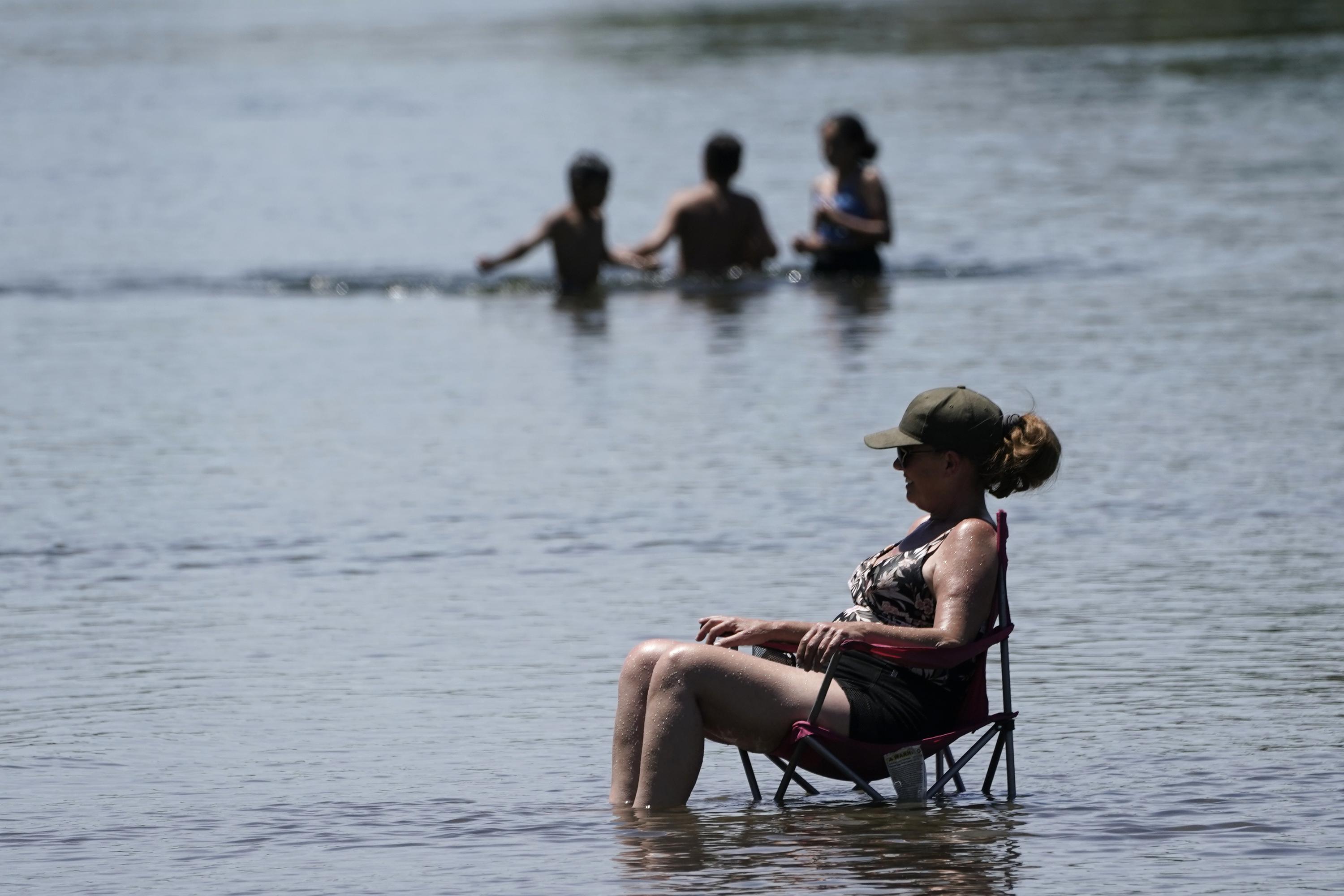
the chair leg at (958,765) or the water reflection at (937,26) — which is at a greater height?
the water reflection at (937,26)

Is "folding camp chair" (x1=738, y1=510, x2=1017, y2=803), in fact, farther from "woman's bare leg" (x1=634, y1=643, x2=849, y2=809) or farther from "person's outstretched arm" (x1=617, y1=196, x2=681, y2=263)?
"person's outstretched arm" (x1=617, y1=196, x2=681, y2=263)

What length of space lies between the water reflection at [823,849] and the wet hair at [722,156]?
43.2ft

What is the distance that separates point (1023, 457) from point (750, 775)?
1110 millimetres

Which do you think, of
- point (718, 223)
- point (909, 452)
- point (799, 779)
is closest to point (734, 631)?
point (799, 779)

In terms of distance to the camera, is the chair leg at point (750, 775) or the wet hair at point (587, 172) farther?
the wet hair at point (587, 172)

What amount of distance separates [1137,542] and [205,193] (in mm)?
20913

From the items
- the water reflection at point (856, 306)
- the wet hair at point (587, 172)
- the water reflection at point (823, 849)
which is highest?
the wet hair at point (587, 172)

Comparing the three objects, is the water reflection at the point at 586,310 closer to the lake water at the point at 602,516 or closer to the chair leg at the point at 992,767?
the lake water at the point at 602,516

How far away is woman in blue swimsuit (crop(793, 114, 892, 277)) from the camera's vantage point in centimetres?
1886

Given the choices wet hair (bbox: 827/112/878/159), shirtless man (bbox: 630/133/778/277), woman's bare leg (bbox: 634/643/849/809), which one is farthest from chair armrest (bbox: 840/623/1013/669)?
shirtless man (bbox: 630/133/778/277)

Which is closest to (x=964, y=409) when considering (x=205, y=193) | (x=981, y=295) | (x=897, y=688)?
(x=897, y=688)

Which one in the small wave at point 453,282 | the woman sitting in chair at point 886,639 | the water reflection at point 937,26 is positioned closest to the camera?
the woman sitting in chair at point 886,639

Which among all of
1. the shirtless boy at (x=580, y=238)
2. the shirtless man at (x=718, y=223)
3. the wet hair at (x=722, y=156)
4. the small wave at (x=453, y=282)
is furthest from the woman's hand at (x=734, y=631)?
the small wave at (x=453, y=282)

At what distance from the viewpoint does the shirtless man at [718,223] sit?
19750mm
